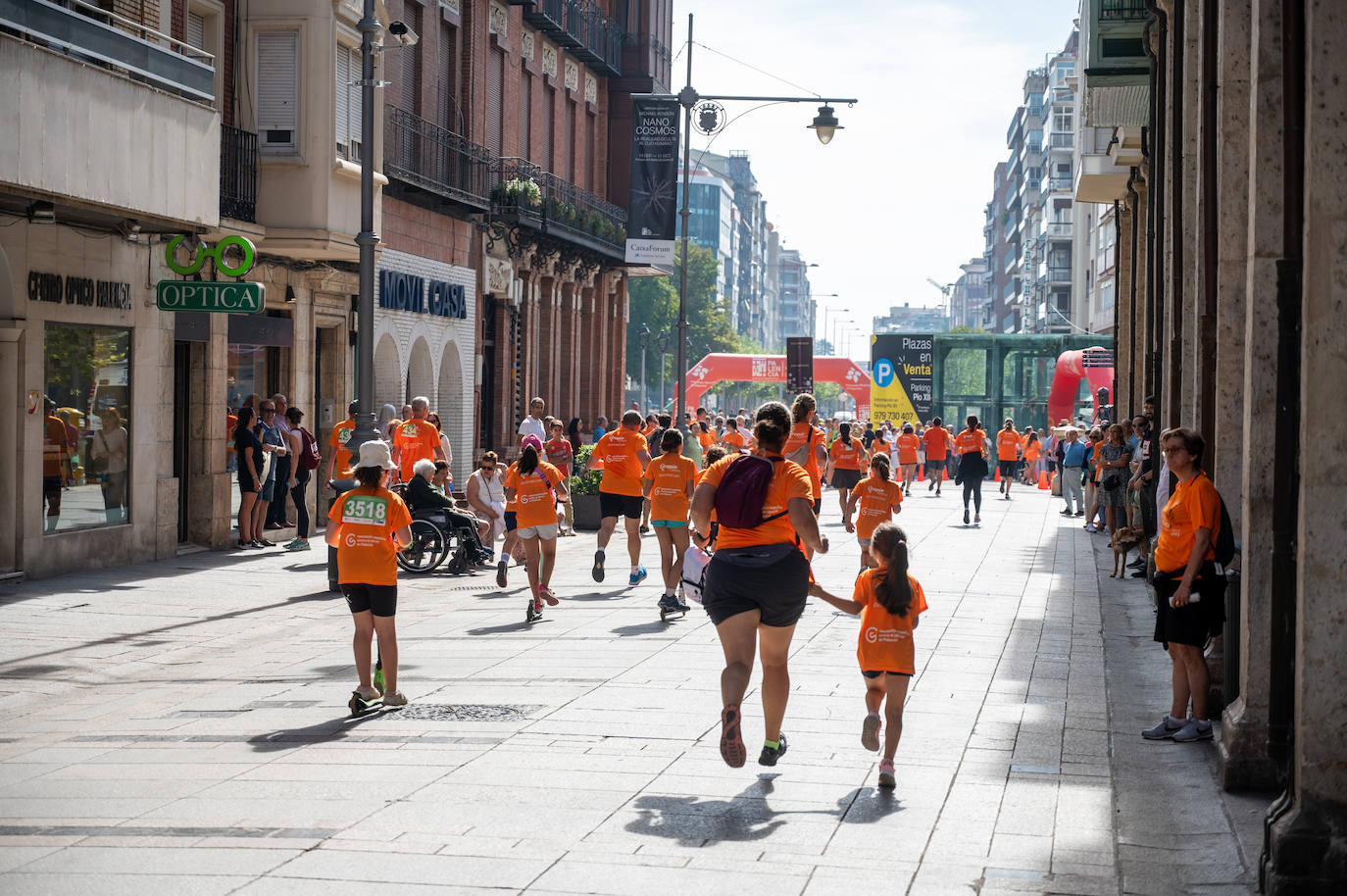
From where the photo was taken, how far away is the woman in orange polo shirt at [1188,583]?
8875 millimetres

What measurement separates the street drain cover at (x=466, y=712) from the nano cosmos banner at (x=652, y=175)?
22.4m

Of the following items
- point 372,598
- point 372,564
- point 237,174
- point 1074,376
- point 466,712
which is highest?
point 237,174

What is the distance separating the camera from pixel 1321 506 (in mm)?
6184

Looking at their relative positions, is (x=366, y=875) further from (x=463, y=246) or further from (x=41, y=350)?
(x=463, y=246)

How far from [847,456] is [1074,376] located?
76.4 ft

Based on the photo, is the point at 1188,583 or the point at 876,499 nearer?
the point at 1188,583

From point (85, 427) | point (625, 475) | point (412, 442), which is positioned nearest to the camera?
point (625, 475)

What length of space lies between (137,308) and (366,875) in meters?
13.4

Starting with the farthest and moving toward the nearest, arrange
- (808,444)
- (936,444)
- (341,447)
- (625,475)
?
(936,444) < (808,444) < (341,447) < (625,475)

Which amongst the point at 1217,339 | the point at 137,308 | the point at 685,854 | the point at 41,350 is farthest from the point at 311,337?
the point at 685,854

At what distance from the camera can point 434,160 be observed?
2731 centimetres

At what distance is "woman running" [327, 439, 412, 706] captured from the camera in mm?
9570

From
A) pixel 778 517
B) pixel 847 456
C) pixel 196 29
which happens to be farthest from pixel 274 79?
pixel 778 517

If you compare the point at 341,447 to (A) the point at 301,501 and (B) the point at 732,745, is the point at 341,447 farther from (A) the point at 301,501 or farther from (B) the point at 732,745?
(B) the point at 732,745
